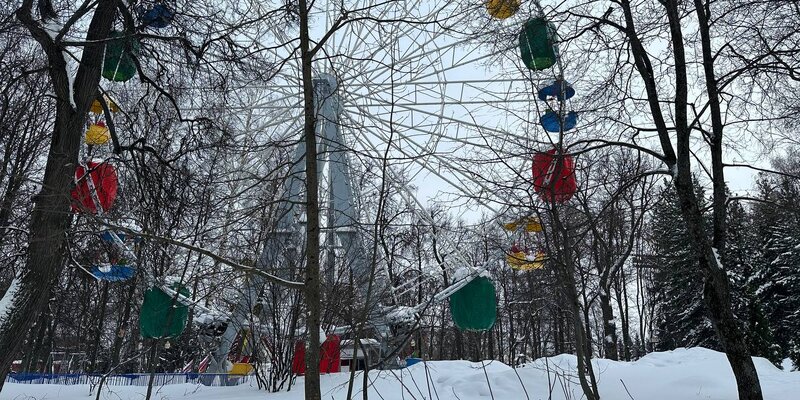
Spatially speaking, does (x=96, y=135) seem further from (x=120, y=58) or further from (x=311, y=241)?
(x=311, y=241)

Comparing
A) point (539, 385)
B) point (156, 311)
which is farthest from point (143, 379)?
point (539, 385)

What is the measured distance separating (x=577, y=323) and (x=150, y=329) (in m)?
6.83

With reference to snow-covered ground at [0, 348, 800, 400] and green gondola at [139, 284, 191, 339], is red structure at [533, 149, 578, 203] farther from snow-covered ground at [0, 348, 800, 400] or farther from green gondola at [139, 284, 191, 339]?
green gondola at [139, 284, 191, 339]

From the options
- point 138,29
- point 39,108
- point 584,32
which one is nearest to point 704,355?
point 584,32

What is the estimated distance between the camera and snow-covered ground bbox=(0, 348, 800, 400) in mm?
7703

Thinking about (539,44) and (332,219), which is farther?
(332,219)

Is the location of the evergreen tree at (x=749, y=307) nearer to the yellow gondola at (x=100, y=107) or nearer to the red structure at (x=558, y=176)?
the red structure at (x=558, y=176)

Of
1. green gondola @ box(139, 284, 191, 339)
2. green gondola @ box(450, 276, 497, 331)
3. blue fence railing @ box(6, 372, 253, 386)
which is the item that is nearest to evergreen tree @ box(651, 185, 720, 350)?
green gondola @ box(450, 276, 497, 331)

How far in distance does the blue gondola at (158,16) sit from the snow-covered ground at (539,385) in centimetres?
431

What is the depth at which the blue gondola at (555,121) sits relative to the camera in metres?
6.07

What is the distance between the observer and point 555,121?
20.7ft

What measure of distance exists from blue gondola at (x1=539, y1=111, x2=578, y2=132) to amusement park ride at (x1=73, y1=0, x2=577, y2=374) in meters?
0.01

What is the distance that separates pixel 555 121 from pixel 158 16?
418cm

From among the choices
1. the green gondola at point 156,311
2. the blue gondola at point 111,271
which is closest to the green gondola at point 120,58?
the blue gondola at point 111,271
